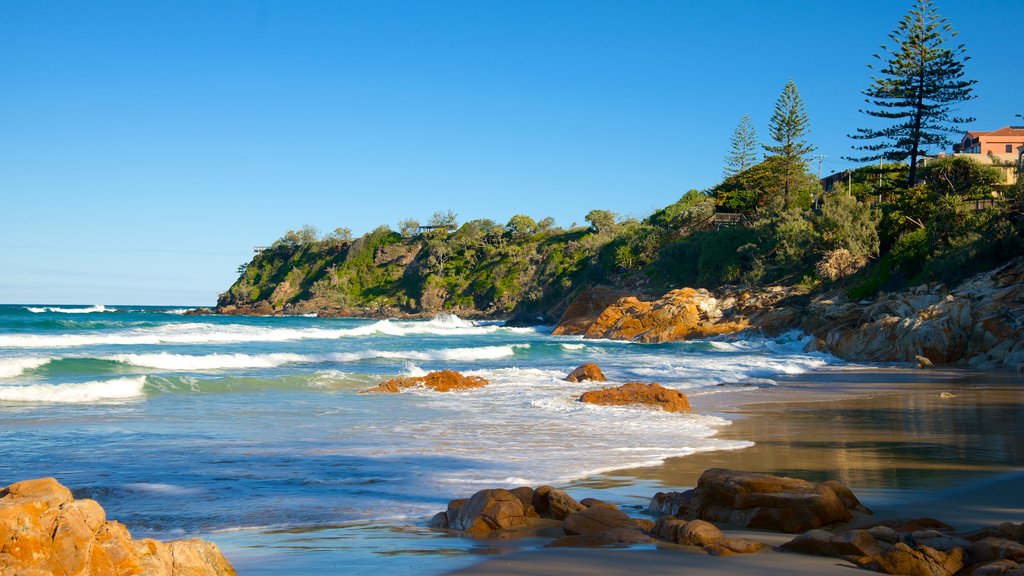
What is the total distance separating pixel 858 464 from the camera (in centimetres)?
799

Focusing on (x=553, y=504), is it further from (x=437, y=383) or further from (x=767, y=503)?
(x=437, y=383)

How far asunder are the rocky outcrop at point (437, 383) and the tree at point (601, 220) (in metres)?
56.5

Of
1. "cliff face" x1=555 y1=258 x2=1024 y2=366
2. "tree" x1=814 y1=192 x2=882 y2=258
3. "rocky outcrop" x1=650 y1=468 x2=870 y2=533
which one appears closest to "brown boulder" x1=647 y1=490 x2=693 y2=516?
"rocky outcrop" x1=650 y1=468 x2=870 y2=533

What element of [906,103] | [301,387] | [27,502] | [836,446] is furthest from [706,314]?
[27,502]

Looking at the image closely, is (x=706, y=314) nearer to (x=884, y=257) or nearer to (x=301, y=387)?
(x=884, y=257)

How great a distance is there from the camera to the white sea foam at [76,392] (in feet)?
50.3

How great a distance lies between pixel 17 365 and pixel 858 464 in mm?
21484

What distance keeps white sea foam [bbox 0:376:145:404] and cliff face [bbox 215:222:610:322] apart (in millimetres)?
42450

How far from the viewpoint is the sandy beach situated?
14.4 feet

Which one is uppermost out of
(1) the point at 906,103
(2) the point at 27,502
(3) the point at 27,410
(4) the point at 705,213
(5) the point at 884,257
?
(1) the point at 906,103

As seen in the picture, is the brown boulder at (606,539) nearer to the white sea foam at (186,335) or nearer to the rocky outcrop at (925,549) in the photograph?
the rocky outcrop at (925,549)

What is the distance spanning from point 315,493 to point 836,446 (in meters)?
5.89

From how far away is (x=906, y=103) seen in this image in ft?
135

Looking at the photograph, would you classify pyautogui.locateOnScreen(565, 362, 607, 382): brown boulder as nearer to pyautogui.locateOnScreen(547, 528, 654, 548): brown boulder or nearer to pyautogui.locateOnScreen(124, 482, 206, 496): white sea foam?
pyautogui.locateOnScreen(124, 482, 206, 496): white sea foam
